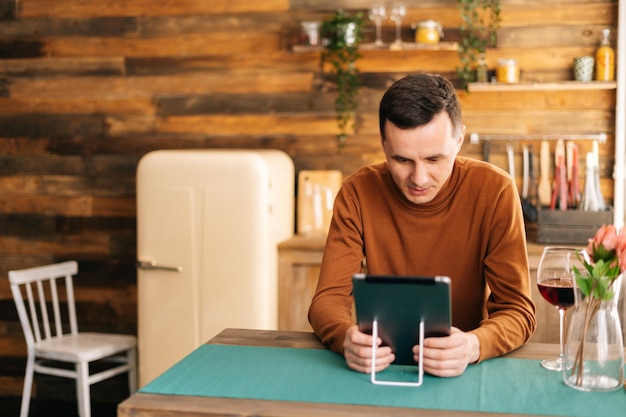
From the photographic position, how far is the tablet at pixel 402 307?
1634 millimetres

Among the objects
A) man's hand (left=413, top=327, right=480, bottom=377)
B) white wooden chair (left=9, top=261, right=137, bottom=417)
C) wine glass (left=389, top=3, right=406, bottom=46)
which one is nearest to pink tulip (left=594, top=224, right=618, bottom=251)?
man's hand (left=413, top=327, right=480, bottom=377)

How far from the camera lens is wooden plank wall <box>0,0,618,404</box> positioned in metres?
4.02

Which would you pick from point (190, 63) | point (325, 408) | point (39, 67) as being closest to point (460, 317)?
point (325, 408)

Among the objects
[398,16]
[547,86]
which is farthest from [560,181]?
[398,16]

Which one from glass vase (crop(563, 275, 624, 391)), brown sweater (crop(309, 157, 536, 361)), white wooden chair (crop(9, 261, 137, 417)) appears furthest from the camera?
white wooden chair (crop(9, 261, 137, 417))

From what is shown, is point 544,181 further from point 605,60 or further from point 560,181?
point 605,60

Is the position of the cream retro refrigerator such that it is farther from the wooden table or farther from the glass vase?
the glass vase

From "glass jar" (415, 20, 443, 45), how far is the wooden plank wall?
0.47 ft

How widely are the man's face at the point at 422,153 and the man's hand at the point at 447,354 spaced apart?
50cm

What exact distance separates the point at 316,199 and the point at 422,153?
6.82 ft

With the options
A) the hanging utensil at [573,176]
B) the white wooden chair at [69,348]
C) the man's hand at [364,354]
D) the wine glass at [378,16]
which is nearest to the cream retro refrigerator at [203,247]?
the white wooden chair at [69,348]

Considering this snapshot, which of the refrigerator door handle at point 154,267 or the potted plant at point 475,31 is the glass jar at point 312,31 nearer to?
Answer: the potted plant at point 475,31

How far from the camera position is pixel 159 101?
4.40 m

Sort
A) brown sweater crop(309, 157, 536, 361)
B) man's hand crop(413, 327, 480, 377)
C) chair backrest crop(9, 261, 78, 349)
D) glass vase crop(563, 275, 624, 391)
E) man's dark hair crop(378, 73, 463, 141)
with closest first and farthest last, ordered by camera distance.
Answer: glass vase crop(563, 275, 624, 391)
man's hand crop(413, 327, 480, 377)
man's dark hair crop(378, 73, 463, 141)
brown sweater crop(309, 157, 536, 361)
chair backrest crop(9, 261, 78, 349)
